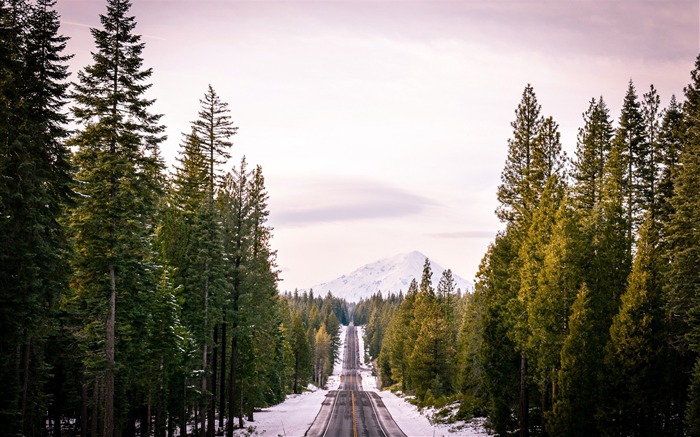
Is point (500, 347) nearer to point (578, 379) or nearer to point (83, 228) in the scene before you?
point (578, 379)

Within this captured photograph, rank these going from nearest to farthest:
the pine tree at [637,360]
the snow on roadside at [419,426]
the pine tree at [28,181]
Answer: the pine tree at [28,181], the pine tree at [637,360], the snow on roadside at [419,426]

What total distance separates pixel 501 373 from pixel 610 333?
31.9 ft

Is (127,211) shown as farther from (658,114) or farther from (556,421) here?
(658,114)

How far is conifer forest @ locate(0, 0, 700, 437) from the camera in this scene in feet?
65.9

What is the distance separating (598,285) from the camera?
25516mm

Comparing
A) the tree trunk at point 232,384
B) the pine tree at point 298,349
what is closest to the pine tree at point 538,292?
the tree trunk at point 232,384

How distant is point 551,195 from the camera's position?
92.6ft

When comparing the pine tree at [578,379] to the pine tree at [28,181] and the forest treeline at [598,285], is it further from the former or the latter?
the pine tree at [28,181]

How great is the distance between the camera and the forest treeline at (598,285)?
73.9ft

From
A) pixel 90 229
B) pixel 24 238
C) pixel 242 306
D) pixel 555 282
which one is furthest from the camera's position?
pixel 242 306

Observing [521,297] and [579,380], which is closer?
[579,380]

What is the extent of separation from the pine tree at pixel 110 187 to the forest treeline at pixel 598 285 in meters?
18.7

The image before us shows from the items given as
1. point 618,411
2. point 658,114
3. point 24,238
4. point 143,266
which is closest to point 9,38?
point 24,238

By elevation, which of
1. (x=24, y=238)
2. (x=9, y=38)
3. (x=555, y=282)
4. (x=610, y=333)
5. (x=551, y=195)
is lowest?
(x=610, y=333)
